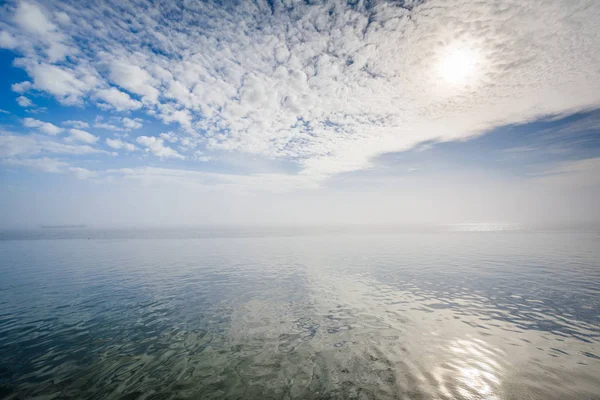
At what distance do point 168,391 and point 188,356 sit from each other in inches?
124

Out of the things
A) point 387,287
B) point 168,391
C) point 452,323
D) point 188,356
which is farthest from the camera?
point 387,287

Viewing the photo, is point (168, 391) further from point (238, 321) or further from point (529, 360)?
point (529, 360)

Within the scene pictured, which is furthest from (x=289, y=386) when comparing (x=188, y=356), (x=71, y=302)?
(x=71, y=302)

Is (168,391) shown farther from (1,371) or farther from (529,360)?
(529,360)

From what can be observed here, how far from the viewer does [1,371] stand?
1284 cm

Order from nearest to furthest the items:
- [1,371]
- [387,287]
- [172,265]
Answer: [1,371] → [387,287] → [172,265]

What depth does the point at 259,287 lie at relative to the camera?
29.9m

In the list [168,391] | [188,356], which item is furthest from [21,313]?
[168,391]

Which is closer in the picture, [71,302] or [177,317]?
[177,317]

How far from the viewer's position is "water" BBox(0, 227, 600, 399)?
37.8 feet

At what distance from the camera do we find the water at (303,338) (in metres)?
11.5

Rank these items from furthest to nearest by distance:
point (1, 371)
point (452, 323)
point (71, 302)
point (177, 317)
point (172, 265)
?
point (172, 265) → point (71, 302) → point (177, 317) → point (452, 323) → point (1, 371)

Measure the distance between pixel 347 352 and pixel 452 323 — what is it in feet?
33.2

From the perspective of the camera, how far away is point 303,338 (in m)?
16.5
